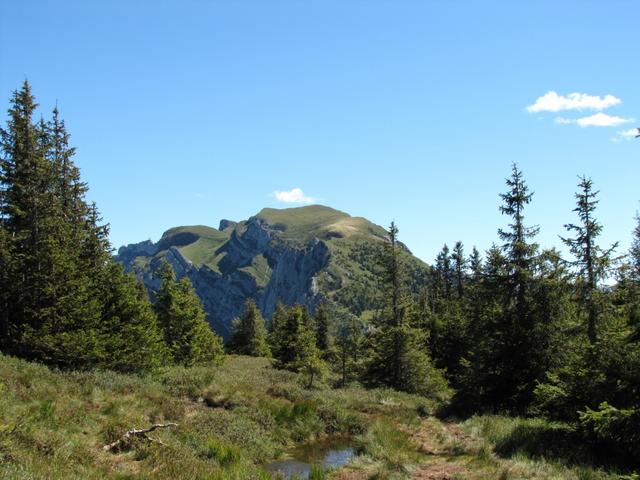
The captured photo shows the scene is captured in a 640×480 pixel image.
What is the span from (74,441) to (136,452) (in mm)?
1594

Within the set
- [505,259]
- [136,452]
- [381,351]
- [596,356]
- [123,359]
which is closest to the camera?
[136,452]

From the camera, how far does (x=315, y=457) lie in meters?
16.7

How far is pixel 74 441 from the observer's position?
1134cm

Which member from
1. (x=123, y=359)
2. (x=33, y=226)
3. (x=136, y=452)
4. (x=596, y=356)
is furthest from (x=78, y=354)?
(x=596, y=356)

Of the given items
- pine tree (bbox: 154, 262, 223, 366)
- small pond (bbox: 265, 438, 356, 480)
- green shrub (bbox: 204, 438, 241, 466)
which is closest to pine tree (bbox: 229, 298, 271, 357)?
pine tree (bbox: 154, 262, 223, 366)

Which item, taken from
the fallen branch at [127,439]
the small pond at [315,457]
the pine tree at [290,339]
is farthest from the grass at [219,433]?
the pine tree at [290,339]

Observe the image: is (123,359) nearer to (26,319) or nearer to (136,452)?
(26,319)

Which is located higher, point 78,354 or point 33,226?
point 33,226

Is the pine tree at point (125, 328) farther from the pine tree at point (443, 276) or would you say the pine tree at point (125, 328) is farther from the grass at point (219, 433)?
the pine tree at point (443, 276)

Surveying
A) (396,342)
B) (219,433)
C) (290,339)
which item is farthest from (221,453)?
(290,339)

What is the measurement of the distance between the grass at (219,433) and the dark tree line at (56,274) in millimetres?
2231

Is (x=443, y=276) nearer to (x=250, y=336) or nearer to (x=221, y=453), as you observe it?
(x=250, y=336)

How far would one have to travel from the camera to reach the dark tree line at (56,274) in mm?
20906

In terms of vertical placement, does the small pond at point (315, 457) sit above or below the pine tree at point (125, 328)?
below
